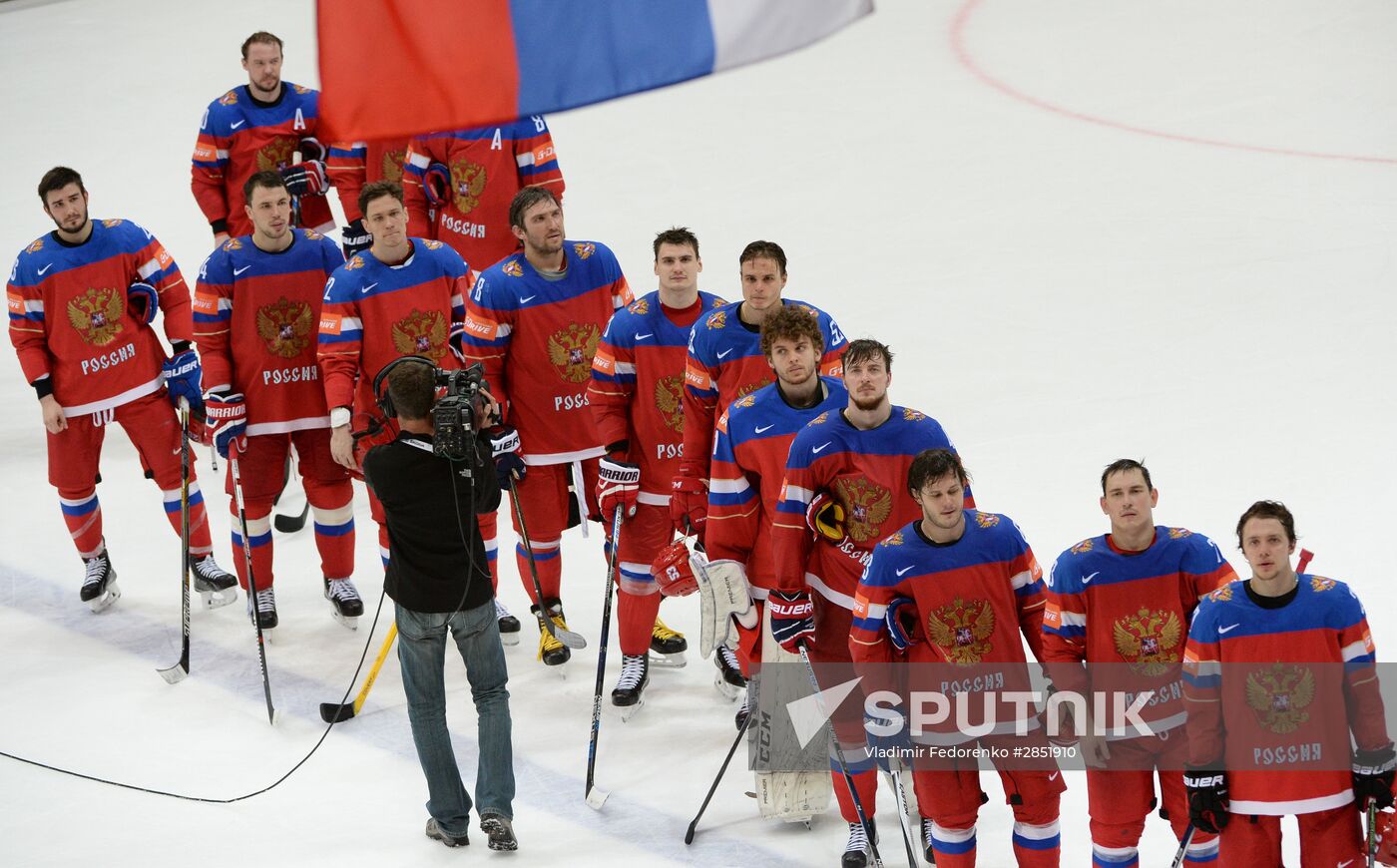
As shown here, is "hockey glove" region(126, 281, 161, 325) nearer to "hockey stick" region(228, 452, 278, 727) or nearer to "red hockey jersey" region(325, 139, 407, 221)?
"hockey stick" region(228, 452, 278, 727)

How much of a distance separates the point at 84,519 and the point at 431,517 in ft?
9.54

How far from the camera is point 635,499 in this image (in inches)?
245

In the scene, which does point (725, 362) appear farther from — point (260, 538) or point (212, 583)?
point (212, 583)

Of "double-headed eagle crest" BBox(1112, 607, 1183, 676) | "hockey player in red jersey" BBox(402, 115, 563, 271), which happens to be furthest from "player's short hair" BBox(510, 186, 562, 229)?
"double-headed eagle crest" BBox(1112, 607, 1183, 676)

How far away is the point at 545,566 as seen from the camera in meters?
6.67

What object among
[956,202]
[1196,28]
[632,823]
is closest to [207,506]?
[632,823]

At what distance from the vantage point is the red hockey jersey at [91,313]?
689 centimetres

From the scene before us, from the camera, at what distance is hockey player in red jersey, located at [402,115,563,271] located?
7742mm

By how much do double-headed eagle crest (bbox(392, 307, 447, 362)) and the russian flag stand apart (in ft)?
11.1

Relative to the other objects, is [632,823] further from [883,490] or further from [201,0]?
[201,0]

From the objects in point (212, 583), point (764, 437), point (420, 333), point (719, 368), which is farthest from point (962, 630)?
point (212, 583)

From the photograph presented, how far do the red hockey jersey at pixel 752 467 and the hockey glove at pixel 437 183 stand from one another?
2974 mm

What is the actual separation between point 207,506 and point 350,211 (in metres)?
1.68

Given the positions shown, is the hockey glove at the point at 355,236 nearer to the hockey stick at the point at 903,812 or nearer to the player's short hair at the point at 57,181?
the player's short hair at the point at 57,181
